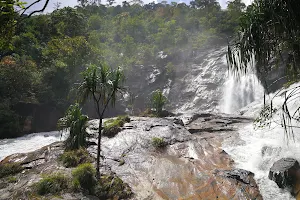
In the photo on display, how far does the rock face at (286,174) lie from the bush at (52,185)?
781cm

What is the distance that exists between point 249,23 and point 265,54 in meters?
0.66

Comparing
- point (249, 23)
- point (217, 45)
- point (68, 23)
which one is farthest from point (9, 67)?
point (217, 45)

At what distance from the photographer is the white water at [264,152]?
9.21 meters

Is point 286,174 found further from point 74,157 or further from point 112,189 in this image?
Result: point 74,157

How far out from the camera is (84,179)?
930cm

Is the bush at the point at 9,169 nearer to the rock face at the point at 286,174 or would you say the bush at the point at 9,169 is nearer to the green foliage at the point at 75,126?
the green foliage at the point at 75,126

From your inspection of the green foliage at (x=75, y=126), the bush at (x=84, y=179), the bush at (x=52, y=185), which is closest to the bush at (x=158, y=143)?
the green foliage at (x=75, y=126)

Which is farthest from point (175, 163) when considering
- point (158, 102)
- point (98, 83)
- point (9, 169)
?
point (158, 102)

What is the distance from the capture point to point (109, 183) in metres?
9.49

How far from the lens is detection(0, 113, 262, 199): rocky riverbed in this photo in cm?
916

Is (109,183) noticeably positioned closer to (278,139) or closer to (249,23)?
(249,23)

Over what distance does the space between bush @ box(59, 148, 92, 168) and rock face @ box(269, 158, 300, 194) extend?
7957 millimetres

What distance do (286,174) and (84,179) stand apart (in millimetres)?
7488

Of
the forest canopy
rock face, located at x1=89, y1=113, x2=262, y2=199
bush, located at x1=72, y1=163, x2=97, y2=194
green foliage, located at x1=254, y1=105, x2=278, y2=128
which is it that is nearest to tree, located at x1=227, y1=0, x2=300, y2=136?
green foliage, located at x1=254, y1=105, x2=278, y2=128
